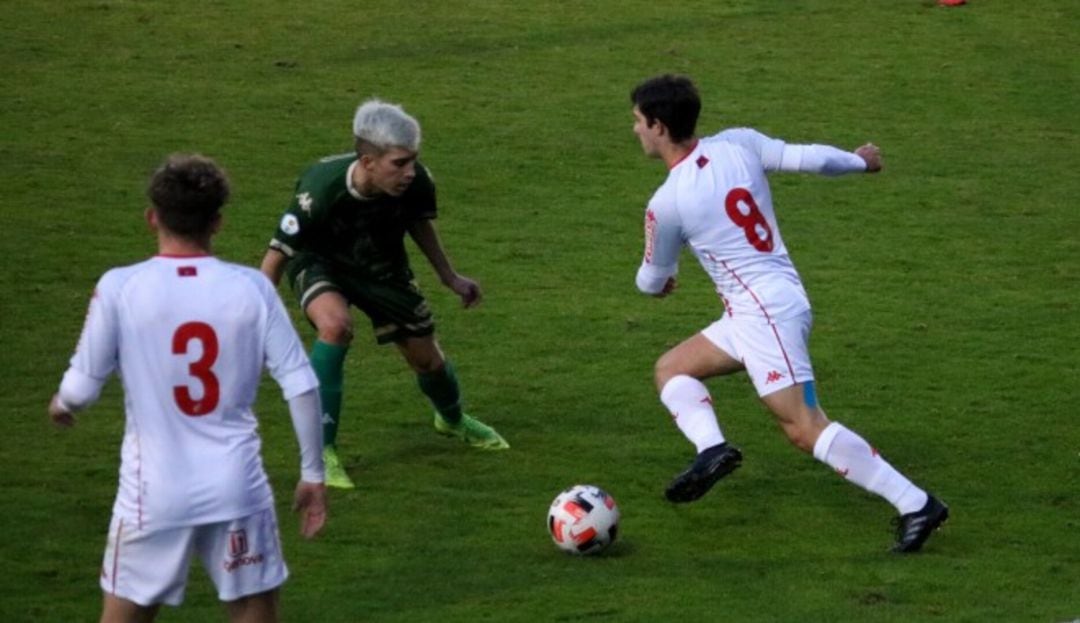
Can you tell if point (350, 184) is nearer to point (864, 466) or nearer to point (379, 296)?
point (379, 296)

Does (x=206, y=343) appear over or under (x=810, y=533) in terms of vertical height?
over

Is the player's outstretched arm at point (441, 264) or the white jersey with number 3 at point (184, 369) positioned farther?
the player's outstretched arm at point (441, 264)

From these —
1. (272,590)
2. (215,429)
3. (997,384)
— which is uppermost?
(215,429)

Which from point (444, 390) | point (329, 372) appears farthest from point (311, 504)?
point (444, 390)

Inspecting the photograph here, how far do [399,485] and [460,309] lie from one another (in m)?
3.08

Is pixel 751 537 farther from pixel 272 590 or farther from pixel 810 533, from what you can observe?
pixel 272 590

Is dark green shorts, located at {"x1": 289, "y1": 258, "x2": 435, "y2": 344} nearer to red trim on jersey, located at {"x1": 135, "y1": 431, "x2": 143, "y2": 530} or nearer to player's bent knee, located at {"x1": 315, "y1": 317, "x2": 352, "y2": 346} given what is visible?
player's bent knee, located at {"x1": 315, "y1": 317, "x2": 352, "y2": 346}

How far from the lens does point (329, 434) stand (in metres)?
8.67

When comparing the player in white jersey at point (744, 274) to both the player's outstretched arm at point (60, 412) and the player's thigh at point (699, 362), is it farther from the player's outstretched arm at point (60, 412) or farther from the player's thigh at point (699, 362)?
Result: the player's outstretched arm at point (60, 412)

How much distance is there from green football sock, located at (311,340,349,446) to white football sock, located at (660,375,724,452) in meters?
1.41

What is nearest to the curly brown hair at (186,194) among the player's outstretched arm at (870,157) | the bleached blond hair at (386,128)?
the bleached blond hair at (386,128)

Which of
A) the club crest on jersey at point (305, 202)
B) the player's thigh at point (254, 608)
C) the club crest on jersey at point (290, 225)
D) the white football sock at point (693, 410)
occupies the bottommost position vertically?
the white football sock at point (693, 410)

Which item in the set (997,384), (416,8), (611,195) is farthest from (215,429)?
(416,8)

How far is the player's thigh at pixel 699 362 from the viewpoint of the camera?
814 centimetres
